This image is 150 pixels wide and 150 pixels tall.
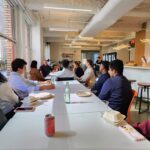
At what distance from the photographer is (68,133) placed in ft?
4.25

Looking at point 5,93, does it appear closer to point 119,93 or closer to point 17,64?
point 17,64

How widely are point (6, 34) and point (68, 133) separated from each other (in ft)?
9.85

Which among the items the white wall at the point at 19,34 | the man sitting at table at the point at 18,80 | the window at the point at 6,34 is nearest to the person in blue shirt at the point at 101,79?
the man sitting at table at the point at 18,80

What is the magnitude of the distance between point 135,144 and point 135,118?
2.95m

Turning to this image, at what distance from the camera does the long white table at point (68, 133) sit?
3.62 feet

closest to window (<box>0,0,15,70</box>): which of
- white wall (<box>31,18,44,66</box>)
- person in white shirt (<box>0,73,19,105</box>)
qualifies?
person in white shirt (<box>0,73,19,105</box>)

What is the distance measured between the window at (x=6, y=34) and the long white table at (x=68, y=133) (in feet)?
6.96

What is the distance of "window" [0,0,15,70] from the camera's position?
350cm

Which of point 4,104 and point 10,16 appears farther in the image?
point 10,16

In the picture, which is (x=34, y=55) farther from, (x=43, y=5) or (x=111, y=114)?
(x=111, y=114)

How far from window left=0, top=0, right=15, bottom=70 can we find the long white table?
2120 millimetres

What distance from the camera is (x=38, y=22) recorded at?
7.18m

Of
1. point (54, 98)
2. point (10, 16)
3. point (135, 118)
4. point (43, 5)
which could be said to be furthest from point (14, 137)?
point (43, 5)

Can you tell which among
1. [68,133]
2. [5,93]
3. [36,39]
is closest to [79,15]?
[36,39]
